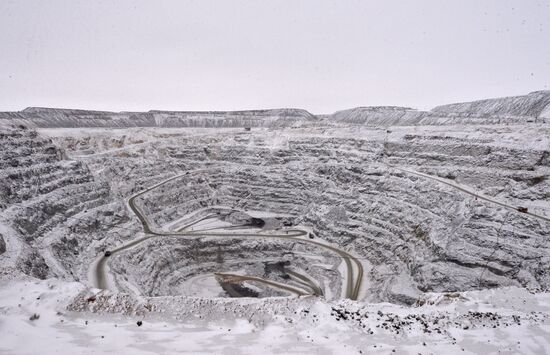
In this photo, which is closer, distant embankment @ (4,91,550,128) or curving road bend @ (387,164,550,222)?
curving road bend @ (387,164,550,222)

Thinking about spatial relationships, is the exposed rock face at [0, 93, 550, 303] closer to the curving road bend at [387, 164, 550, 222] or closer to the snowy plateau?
the snowy plateau

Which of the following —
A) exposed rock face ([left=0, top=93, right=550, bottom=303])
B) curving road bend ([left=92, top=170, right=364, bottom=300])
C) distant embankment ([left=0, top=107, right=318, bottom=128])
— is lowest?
curving road bend ([left=92, top=170, right=364, bottom=300])

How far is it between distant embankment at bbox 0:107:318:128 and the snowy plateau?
2398mm

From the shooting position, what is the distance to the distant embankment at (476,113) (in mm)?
56381

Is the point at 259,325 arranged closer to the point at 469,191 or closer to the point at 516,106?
the point at 469,191

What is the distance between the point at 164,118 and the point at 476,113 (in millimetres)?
89163

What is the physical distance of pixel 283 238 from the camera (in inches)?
2061

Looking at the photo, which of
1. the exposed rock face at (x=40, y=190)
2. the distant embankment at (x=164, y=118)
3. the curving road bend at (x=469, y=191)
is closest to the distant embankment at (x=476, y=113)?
the curving road bend at (x=469, y=191)

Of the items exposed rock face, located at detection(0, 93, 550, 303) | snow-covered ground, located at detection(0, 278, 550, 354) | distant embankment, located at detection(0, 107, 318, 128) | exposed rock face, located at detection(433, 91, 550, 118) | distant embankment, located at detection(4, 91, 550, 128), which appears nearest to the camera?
snow-covered ground, located at detection(0, 278, 550, 354)

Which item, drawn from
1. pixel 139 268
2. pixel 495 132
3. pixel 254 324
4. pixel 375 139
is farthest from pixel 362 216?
pixel 254 324

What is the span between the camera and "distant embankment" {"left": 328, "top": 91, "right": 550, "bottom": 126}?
2220 inches

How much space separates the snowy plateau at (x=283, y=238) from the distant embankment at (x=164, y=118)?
2.40 m

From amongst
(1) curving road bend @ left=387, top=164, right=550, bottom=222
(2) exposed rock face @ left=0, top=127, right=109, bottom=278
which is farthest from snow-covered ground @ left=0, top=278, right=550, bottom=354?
(1) curving road bend @ left=387, top=164, right=550, bottom=222

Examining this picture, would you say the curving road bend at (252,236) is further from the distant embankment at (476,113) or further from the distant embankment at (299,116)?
the distant embankment at (476,113)
